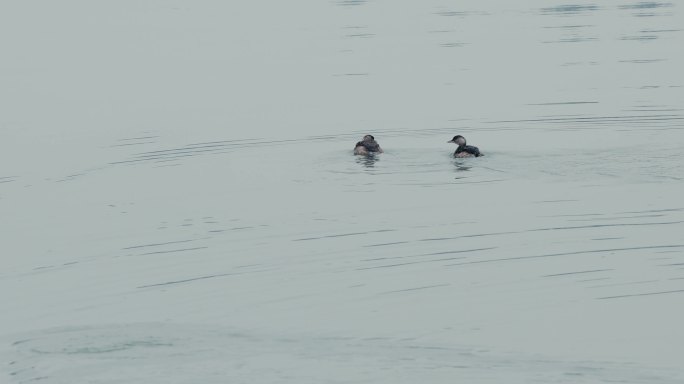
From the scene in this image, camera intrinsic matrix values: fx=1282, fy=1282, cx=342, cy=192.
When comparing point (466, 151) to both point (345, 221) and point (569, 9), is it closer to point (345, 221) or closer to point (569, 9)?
point (345, 221)

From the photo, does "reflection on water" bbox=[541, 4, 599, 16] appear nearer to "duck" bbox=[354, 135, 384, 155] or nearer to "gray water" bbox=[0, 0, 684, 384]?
"gray water" bbox=[0, 0, 684, 384]

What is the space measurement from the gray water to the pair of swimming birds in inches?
7.3

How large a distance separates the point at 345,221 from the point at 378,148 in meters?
5.11

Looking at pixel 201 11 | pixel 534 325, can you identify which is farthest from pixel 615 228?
pixel 201 11

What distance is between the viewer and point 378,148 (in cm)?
2458

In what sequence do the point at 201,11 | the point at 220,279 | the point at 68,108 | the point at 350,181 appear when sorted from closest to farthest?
the point at 220,279 < the point at 350,181 < the point at 68,108 < the point at 201,11

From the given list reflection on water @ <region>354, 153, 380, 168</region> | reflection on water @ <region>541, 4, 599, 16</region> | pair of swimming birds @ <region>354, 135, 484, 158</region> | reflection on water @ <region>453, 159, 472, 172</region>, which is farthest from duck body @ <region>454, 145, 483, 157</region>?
reflection on water @ <region>541, 4, 599, 16</region>

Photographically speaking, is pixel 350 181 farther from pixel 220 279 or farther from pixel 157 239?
pixel 220 279

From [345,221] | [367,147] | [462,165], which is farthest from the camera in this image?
[367,147]

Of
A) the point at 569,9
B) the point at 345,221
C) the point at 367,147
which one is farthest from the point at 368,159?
the point at 569,9

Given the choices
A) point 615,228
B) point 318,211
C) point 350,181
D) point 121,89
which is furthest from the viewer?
point 121,89

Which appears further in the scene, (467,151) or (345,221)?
(467,151)

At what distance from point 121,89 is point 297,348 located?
23.8m

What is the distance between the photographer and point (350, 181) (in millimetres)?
22766
